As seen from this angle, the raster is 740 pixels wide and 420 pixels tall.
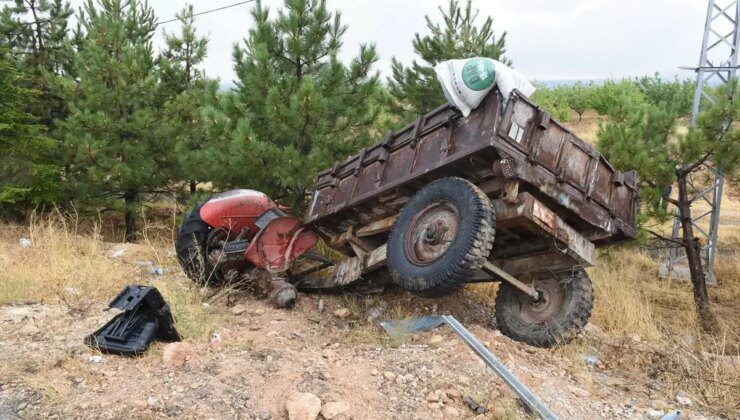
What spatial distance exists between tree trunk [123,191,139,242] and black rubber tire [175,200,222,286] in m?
5.23

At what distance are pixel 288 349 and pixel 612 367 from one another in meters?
2.80

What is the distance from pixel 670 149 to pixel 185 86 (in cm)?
944

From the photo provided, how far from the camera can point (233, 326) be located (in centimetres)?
497

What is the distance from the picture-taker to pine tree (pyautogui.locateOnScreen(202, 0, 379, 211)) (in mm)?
7574

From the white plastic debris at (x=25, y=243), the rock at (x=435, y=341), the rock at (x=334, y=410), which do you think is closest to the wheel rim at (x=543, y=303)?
the rock at (x=435, y=341)

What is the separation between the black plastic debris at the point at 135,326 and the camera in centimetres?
398

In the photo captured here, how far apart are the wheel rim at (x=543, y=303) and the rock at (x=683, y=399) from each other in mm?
1305

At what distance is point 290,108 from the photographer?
7.51 metres

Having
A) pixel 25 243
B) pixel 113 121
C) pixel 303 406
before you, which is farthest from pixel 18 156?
pixel 303 406

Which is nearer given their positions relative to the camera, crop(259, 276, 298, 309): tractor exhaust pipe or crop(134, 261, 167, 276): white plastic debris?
crop(259, 276, 298, 309): tractor exhaust pipe

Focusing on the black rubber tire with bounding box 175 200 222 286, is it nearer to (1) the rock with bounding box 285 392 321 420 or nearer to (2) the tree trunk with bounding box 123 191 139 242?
(1) the rock with bounding box 285 392 321 420

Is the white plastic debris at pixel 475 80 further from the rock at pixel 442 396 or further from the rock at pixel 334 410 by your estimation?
the rock at pixel 334 410

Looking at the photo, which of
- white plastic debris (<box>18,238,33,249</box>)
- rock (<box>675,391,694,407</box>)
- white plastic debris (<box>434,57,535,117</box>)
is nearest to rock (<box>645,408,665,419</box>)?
rock (<box>675,391,694,407</box>)

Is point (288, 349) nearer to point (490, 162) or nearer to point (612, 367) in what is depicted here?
point (490, 162)
